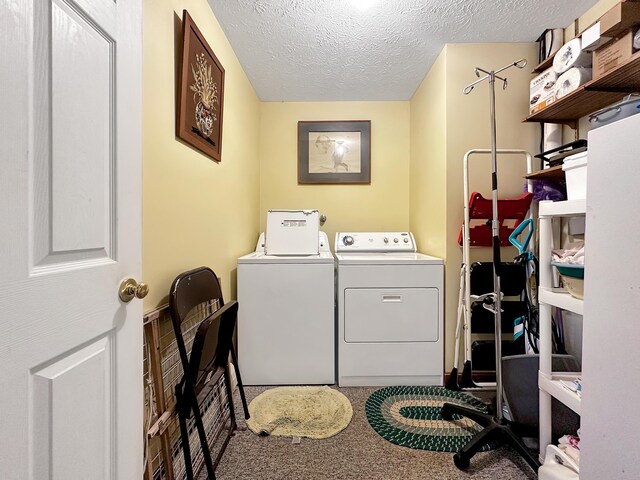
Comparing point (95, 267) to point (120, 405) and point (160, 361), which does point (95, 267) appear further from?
point (160, 361)

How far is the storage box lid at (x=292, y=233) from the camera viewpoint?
2137mm

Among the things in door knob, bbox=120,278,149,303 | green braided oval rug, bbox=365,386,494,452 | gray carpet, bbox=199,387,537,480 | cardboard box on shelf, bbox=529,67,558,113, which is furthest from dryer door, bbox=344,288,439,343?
door knob, bbox=120,278,149,303

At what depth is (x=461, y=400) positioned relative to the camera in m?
1.82

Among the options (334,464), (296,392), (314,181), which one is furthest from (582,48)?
(296,392)

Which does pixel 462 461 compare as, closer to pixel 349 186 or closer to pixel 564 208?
pixel 564 208

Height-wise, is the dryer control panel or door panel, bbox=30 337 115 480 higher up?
the dryer control panel

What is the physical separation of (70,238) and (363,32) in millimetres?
1953

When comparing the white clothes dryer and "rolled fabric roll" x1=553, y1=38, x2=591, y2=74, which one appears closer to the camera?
"rolled fabric roll" x1=553, y1=38, x2=591, y2=74

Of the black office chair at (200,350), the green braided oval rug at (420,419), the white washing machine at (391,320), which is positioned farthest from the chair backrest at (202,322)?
the green braided oval rug at (420,419)

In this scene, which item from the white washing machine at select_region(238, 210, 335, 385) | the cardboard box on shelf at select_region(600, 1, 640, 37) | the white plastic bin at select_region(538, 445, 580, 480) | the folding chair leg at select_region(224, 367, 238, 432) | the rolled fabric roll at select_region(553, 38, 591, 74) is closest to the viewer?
the white plastic bin at select_region(538, 445, 580, 480)

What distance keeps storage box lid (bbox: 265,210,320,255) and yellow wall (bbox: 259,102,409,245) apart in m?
0.63

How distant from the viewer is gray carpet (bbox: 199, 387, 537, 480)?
4.17ft

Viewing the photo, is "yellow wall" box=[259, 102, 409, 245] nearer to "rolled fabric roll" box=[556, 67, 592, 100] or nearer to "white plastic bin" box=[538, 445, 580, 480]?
"rolled fabric roll" box=[556, 67, 592, 100]

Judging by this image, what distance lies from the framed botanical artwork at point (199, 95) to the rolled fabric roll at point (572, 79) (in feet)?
6.08
